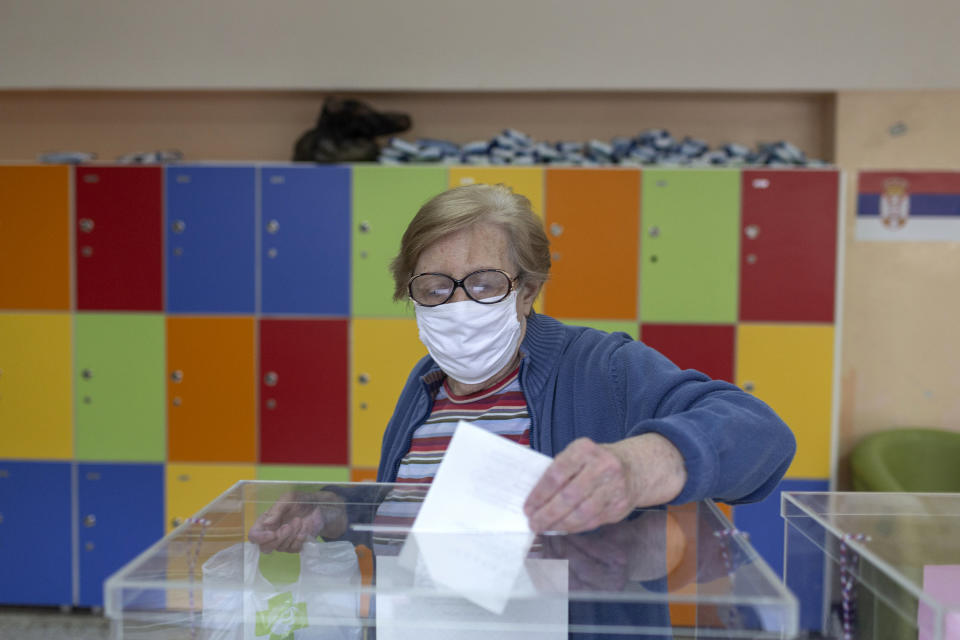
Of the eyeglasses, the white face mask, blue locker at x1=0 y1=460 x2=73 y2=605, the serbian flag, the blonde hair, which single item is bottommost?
blue locker at x1=0 y1=460 x2=73 y2=605

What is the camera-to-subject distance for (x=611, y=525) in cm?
95

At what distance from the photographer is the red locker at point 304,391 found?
12.5ft

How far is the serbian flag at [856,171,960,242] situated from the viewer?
3939mm

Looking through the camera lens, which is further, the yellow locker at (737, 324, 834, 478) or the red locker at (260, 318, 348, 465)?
the red locker at (260, 318, 348, 465)

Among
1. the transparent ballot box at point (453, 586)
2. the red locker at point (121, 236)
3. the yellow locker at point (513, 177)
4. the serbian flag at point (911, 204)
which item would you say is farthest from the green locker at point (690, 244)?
the transparent ballot box at point (453, 586)

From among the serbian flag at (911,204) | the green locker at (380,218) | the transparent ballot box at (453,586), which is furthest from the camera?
the serbian flag at (911,204)

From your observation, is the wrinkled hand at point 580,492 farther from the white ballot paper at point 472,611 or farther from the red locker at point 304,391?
the red locker at point 304,391

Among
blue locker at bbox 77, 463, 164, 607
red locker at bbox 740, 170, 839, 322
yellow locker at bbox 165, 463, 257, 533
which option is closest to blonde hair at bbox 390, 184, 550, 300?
red locker at bbox 740, 170, 839, 322

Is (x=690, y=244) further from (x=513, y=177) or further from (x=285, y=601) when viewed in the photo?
(x=285, y=601)

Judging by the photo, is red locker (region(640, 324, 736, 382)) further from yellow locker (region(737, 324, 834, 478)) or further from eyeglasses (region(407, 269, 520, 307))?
eyeglasses (region(407, 269, 520, 307))

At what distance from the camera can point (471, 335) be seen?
4.96 feet

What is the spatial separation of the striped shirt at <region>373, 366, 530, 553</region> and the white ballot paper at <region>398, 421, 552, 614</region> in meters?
Result: 0.47

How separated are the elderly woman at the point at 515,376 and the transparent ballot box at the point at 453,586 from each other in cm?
12

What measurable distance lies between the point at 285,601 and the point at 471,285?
78cm
